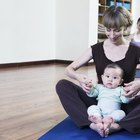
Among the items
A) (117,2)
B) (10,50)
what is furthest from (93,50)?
(117,2)

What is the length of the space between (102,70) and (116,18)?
0.32m

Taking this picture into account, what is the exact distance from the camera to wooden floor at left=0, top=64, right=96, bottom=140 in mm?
2078

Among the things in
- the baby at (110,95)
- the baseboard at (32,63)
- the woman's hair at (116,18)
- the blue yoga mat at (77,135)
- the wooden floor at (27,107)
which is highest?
the woman's hair at (116,18)

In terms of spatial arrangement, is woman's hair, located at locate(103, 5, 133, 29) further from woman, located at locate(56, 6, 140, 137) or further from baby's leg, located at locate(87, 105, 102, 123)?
baby's leg, located at locate(87, 105, 102, 123)

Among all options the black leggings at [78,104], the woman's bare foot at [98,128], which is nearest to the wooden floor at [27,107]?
the black leggings at [78,104]

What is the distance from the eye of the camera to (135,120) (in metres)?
1.63

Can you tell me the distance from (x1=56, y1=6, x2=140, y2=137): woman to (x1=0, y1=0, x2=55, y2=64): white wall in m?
3.43

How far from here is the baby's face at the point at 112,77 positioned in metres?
1.78

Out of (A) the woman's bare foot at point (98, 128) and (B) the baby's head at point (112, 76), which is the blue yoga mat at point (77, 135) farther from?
(B) the baby's head at point (112, 76)

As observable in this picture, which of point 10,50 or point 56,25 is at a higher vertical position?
point 56,25

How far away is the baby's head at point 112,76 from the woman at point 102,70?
2.4 inches

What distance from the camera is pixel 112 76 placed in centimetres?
179

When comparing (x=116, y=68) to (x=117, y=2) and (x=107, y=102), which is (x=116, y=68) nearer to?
(x=107, y=102)

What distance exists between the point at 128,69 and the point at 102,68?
0.51 ft
